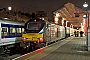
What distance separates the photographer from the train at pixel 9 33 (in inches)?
865

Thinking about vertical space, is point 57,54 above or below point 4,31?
below

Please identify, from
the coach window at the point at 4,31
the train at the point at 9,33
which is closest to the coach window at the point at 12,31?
the train at the point at 9,33

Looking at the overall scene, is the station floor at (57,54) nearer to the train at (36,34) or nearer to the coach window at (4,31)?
the train at (36,34)

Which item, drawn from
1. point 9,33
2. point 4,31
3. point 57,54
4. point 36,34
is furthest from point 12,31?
point 57,54

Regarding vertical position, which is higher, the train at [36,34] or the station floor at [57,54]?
the train at [36,34]

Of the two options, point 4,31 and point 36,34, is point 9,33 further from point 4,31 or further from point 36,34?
point 36,34

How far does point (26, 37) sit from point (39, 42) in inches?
61.2

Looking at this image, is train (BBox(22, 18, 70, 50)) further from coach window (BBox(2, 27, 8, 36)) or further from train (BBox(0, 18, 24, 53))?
coach window (BBox(2, 27, 8, 36))

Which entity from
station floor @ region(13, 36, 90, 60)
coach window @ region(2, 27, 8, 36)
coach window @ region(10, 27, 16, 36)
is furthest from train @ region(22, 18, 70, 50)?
station floor @ region(13, 36, 90, 60)

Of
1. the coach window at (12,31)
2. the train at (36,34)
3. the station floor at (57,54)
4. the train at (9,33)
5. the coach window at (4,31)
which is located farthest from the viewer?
the coach window at (12,31)

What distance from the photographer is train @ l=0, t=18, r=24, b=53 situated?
21969 millimetres

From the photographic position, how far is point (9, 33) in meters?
24.1

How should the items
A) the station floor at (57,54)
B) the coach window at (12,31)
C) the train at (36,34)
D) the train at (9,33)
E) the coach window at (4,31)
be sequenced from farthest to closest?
the coach window at (12,31)
the train at (36,34)
the coach window at (4,31)
the train at (9,33)
the station floor at (57,54)

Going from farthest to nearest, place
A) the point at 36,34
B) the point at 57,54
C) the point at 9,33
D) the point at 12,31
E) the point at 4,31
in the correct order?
the point at 12,31 → the point at 9,33 → the point at 36,34 → the point at 4,31 → the point at 57,54
